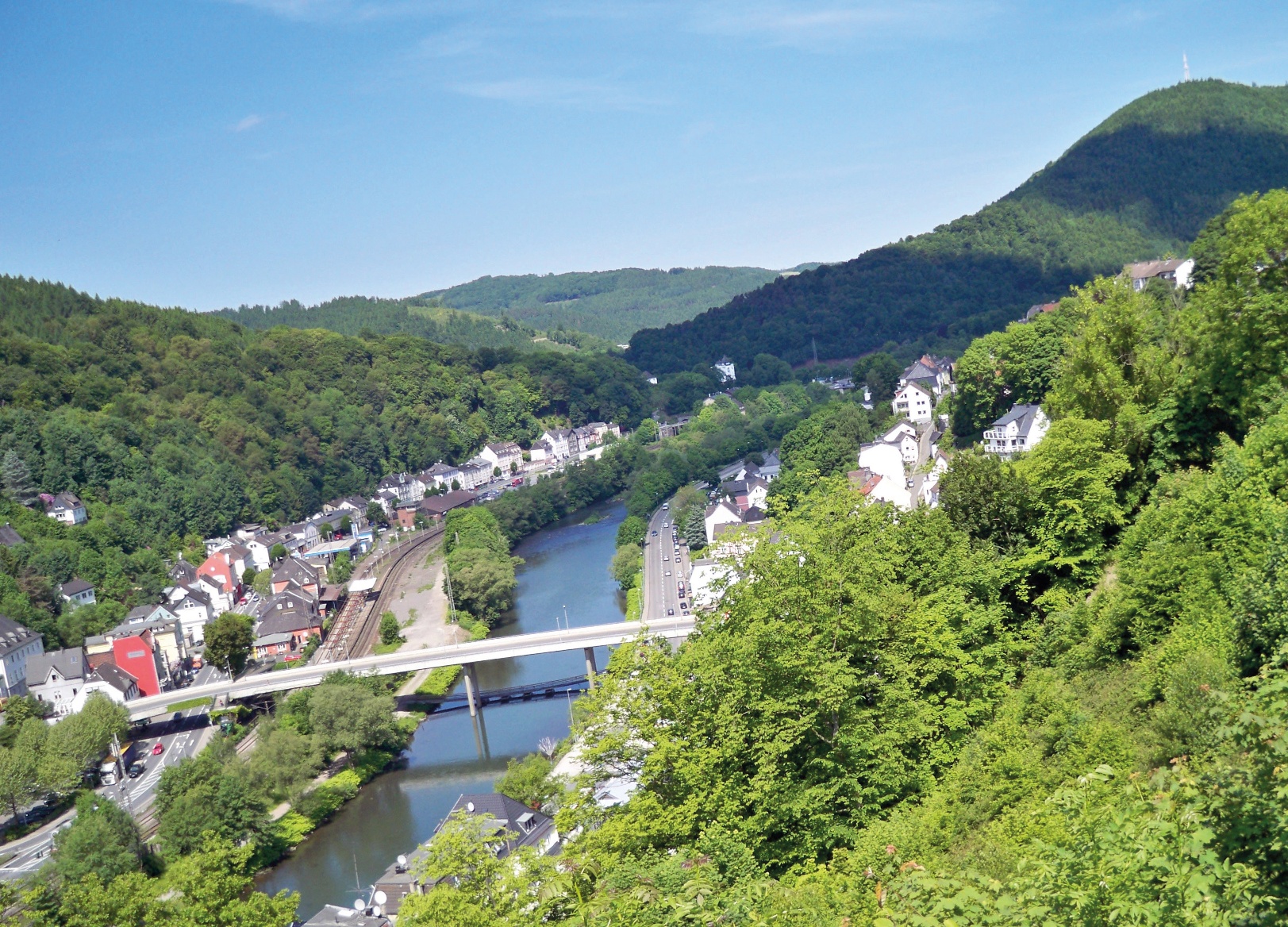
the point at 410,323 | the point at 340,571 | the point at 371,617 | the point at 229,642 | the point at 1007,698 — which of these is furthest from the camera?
the point at 410,323

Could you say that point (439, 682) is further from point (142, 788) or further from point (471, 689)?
point (142, 788)

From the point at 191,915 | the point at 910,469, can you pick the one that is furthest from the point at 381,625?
the point at 191,915

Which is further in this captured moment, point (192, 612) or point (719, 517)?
point (719, 517)

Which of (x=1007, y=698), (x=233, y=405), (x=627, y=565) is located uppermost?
(x=233, y=405)

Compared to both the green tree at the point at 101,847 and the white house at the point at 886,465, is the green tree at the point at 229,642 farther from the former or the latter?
the white house at the point at 886,465

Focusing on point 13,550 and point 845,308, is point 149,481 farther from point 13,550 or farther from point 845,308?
point 845,308

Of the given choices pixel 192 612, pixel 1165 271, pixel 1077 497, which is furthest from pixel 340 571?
pixel 1165 271
